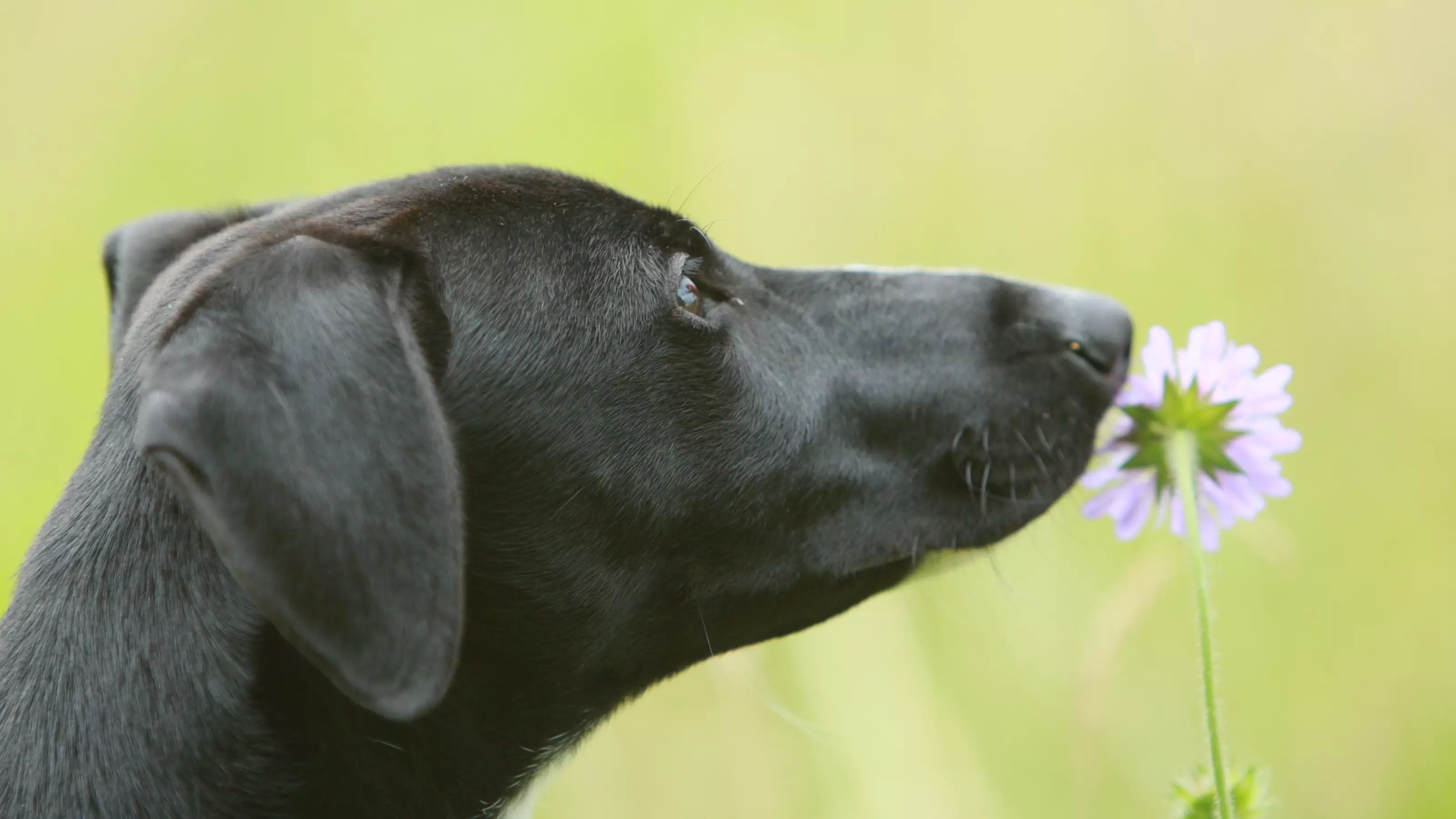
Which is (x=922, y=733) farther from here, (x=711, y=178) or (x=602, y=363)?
(x=711, y=178)

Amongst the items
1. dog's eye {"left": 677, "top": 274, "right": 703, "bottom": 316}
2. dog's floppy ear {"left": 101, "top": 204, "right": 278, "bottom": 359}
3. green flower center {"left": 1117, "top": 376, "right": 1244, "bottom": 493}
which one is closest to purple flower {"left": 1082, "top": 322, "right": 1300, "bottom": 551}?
green flower center {"left": 1117, "top": 376, "right": 1244, "bottom": 493}

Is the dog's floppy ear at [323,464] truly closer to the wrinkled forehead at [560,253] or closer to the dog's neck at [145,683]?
the dog's neck at [145,683]

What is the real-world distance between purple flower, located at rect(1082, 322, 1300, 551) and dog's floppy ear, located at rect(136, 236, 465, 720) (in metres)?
1.02

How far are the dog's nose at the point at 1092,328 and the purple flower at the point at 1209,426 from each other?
0.96ft

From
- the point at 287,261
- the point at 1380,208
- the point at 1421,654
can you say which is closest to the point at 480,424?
the point at 287,261

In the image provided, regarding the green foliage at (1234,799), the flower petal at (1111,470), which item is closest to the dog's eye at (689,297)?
the flower petal at (1111,470)

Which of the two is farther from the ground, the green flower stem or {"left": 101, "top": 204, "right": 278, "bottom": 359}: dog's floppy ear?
the green flower stem

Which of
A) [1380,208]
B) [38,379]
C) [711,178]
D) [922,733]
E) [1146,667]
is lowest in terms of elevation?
[38,379]

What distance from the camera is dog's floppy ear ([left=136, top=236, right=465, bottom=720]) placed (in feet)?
5.46

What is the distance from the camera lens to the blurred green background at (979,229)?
396 cm

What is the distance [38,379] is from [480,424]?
4.87 metres

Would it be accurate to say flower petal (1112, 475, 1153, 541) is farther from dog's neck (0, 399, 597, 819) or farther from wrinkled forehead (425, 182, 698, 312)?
dog's neck (0, 399, 597, 819)

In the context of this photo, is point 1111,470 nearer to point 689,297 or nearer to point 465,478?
point 689,297

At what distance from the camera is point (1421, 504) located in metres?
4.49
